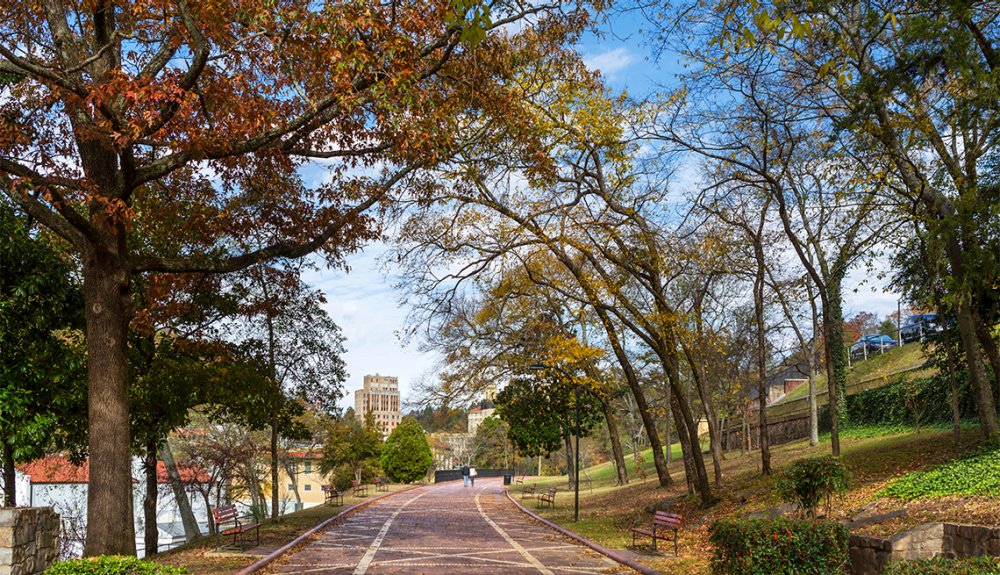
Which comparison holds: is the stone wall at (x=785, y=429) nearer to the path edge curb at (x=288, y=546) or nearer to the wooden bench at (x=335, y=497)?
the wooden bench at (x=335, y=497)

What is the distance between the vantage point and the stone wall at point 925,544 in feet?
29.2

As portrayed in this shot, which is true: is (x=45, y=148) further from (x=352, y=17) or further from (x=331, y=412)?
(x=331, y=412)

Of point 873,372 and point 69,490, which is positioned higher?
point 873,372

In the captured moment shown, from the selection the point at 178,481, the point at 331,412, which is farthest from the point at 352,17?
the point at 178,481

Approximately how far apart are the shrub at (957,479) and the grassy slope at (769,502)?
0.37 metres

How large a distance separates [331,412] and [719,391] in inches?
869

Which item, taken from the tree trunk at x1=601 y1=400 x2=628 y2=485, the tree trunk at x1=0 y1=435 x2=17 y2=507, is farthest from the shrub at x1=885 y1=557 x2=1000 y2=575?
the tree trunk at x1=601 y1=400 x2=628 y2=485

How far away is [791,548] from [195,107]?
33.0 ft

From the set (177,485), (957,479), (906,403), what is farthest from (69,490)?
(957,479)

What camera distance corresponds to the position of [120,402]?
1068 cm

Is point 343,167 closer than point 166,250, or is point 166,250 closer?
point 343,167

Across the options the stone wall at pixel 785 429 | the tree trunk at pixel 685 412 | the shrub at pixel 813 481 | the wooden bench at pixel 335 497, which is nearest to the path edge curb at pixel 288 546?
the wooden bench at pixel 335 497

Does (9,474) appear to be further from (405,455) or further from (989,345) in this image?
(405,455)

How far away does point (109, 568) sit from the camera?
7.93 metres
